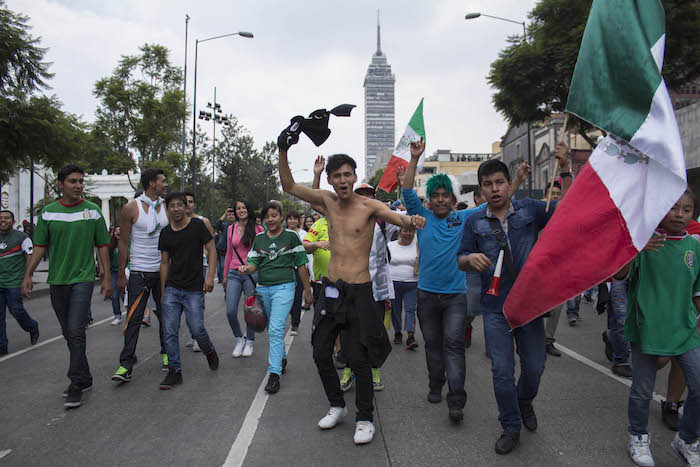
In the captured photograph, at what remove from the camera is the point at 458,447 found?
3.79 metres

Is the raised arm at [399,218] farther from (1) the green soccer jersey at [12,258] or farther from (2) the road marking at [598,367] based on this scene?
(1) the green soccer jersey at [12,258]

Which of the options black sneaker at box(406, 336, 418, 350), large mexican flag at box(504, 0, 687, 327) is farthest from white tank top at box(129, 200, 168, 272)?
large mexican flag at box(504, 0, 687, 327)

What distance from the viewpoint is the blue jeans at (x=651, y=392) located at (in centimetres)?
334

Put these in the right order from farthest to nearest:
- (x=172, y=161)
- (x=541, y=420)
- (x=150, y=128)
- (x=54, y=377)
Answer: (x=172, y=161), (x=150, y=128), (x=54, y=377), (x=541, y=420)

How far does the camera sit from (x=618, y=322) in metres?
5.73

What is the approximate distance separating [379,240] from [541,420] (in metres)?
2.58

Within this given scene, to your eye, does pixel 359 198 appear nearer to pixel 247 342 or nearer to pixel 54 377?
pixel 247 342

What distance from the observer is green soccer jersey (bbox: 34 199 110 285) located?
5.19 m

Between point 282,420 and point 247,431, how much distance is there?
36 centimetres

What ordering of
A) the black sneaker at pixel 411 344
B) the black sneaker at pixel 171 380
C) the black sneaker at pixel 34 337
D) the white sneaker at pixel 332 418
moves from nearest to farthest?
the white sneaker at pixel 332 418 → the black sneaker at pixel 171 380 → the black sneaker at pixel 411 344 → the black sneaker at pixel 34 337

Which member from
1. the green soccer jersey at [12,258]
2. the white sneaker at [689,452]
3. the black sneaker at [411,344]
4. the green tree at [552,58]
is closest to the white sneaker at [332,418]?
the white sneaker at [689,452]

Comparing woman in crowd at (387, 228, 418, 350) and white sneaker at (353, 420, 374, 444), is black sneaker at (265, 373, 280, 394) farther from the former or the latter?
woman in crowd at (387, 228, 418, 350)

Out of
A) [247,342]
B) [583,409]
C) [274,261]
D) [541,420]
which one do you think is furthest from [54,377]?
[583,409]

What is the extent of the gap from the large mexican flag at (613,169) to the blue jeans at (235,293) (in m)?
4.35
